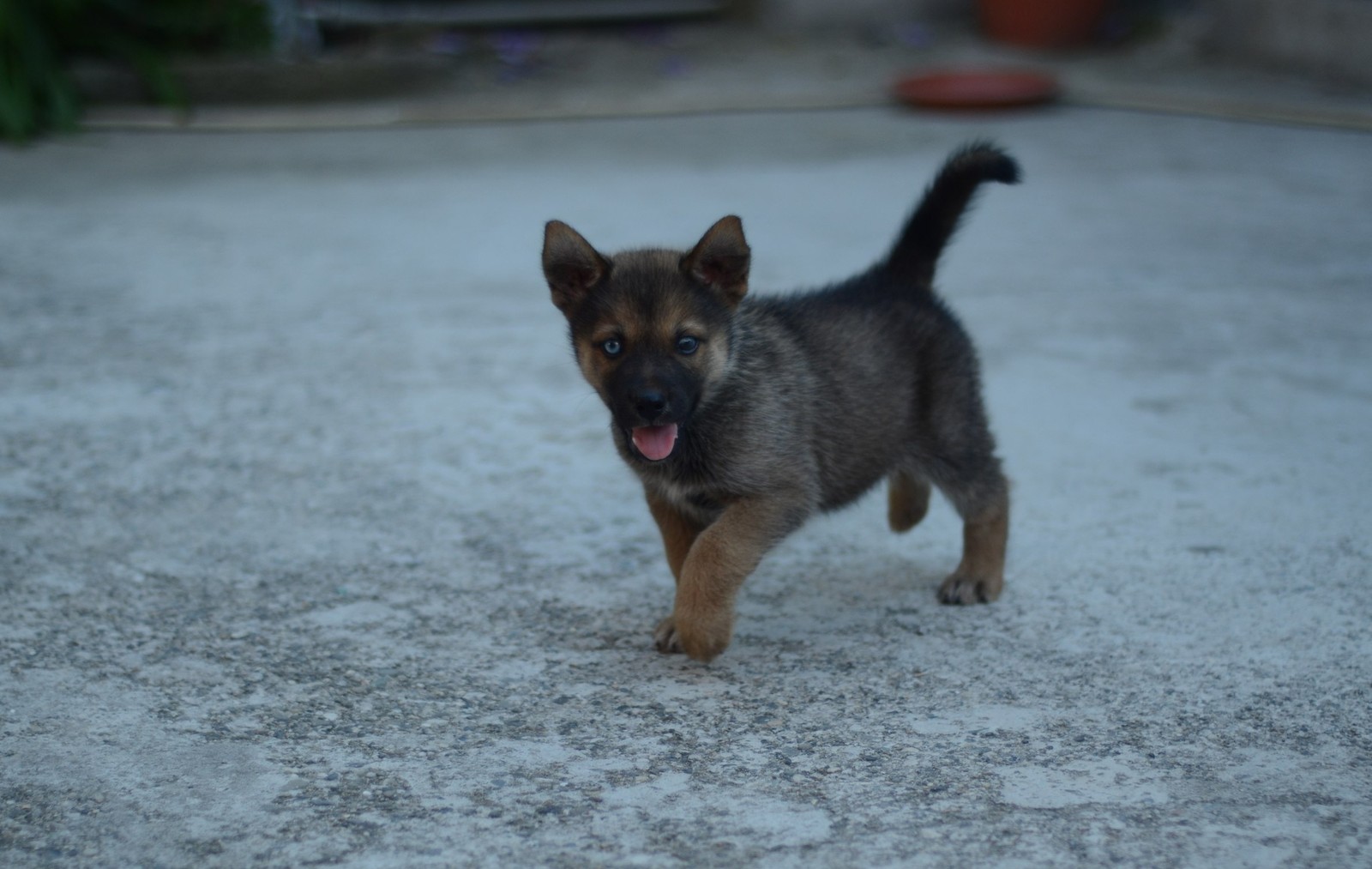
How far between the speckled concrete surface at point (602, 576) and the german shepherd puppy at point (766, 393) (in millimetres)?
213

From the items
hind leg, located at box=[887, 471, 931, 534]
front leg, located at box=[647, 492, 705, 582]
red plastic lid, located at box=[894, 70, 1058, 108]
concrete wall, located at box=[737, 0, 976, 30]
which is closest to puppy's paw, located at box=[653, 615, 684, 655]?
front leg, located at box=[647, 492, 705, 582]

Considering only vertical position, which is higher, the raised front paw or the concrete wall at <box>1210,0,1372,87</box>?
the concrete wall at <box>1210,0,1372,87</box>

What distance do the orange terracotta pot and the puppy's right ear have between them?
839 centimetres

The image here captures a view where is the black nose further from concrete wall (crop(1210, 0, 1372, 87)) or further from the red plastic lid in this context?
concrete wall (crop(1210, 0, 1372, 87))

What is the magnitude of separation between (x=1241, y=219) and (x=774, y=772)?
5.01m

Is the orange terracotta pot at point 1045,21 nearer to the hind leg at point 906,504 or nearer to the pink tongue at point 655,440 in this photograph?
the hind leg at point 906,504

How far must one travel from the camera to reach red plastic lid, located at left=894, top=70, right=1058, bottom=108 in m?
9.09

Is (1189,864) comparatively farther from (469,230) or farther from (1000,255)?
(469,230)

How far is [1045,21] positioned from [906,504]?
7876 mm

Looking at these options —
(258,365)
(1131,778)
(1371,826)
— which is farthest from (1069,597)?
(258,365)

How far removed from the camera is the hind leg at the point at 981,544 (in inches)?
140

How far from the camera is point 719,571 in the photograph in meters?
3.15

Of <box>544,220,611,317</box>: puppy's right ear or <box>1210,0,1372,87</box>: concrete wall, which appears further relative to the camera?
<box>1210,0,1372,87</box>: concrete wall

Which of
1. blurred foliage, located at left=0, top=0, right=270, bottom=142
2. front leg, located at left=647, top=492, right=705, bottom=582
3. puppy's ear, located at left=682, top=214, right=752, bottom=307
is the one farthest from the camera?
blurred foliage, located at left=0, top=0, right=270, bottom=142
